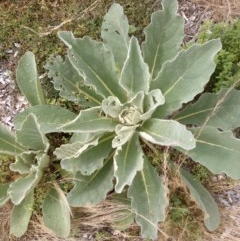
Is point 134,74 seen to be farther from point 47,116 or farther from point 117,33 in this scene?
point 47,116

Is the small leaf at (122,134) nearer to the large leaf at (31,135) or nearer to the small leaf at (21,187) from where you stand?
the large leaf at (31,135)

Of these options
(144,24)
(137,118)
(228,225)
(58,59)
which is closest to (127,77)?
(137,118)

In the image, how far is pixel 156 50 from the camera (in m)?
2.50

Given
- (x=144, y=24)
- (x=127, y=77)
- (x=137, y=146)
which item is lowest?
(x=137, y=146)

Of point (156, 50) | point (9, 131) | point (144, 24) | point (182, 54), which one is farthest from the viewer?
point (144, 24)

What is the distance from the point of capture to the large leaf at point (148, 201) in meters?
2.44

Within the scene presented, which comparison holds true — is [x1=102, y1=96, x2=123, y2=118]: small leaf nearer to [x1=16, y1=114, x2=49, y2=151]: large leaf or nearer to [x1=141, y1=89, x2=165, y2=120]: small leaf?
[x1=141, y1=89, x2=165, y2=120]: small leaf

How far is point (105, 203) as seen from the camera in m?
2.76

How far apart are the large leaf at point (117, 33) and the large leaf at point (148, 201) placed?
22.8 inches

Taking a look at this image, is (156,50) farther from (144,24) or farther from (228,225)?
(228,225)

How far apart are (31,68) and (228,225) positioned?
134 centimetres

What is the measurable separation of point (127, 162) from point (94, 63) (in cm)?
48

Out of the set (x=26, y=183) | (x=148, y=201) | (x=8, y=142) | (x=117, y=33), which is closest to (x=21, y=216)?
(x=26, y=183)

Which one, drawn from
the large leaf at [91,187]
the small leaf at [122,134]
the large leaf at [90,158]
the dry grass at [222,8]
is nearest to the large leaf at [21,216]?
the large leaf at [91,187]
